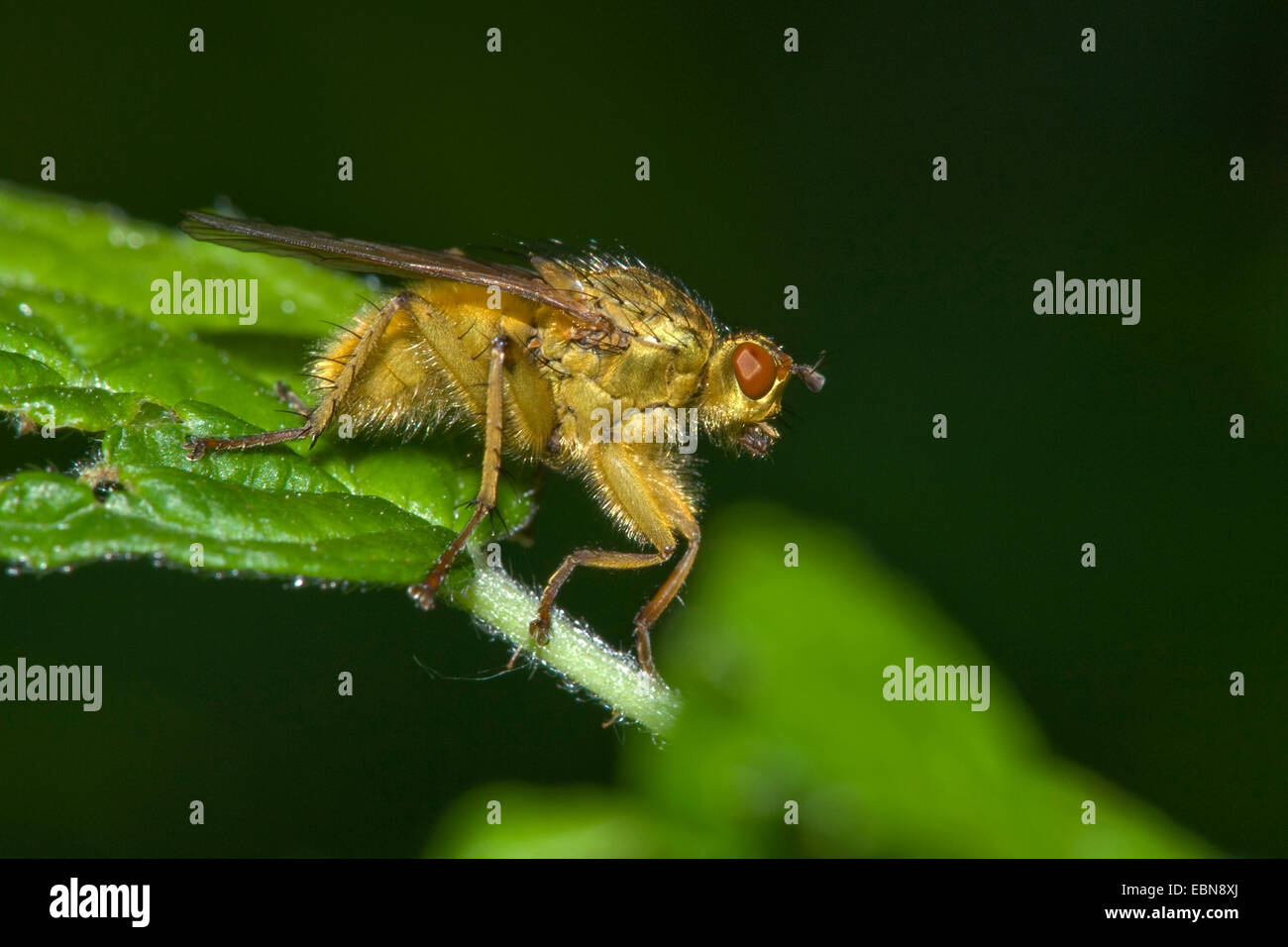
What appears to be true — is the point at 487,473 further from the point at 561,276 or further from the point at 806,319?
the point at 806,319

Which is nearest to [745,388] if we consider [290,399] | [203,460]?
[290,399]

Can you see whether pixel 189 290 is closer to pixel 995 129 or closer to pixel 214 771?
pixel 214 771

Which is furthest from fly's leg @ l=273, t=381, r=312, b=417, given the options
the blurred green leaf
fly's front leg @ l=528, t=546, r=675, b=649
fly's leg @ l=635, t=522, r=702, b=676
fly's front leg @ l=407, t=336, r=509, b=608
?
the blurred green leaf

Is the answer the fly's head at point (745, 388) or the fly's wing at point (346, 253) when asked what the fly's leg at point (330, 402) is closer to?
the fly's wing at point (346, 253)

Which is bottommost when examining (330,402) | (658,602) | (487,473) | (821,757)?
(821,757)

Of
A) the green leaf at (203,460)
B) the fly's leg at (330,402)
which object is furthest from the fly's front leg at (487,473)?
the fly's leg at (330,402)

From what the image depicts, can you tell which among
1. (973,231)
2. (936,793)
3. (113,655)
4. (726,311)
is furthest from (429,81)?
(936,793)

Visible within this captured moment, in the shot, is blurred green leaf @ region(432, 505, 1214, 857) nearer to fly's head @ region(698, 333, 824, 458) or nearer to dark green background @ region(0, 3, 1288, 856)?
fly's head @ region(698, 333, 824, 458)
